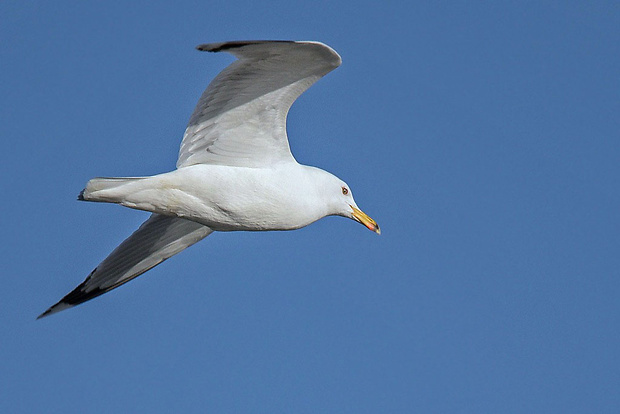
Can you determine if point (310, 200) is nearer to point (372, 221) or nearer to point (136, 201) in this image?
point (372, 221)

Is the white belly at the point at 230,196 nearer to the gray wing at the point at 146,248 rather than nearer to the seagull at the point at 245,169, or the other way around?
the seagull at the point at 245,169

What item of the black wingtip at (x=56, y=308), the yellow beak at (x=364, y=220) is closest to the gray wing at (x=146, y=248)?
the black wingtip at (x=56, y=308)

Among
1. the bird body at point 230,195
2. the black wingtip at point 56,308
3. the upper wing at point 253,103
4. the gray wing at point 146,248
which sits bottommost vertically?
the black wingtip at point 56,308

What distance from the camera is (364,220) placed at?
1123 cm

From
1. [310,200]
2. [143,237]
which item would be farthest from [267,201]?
[143,237]

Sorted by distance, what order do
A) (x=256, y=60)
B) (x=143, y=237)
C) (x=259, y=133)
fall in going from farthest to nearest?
(x=143, y=237)
(x=259, y=133)
(x=256, y=60)

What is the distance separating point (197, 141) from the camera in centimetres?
1066

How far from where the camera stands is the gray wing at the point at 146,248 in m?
12.0

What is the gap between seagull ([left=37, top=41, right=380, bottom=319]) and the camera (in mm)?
9977

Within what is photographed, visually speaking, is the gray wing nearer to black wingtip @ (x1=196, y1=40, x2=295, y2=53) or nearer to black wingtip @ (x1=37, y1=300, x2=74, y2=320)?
black wingtip @ (x1=37, y1=300, x2=74, y2=320)

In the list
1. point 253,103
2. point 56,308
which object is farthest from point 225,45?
point 56,308

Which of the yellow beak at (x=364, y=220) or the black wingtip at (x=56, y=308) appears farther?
the black wingtip at (x=56, y=308)

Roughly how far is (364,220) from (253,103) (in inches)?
72.0

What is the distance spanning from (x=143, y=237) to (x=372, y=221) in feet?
8.67
